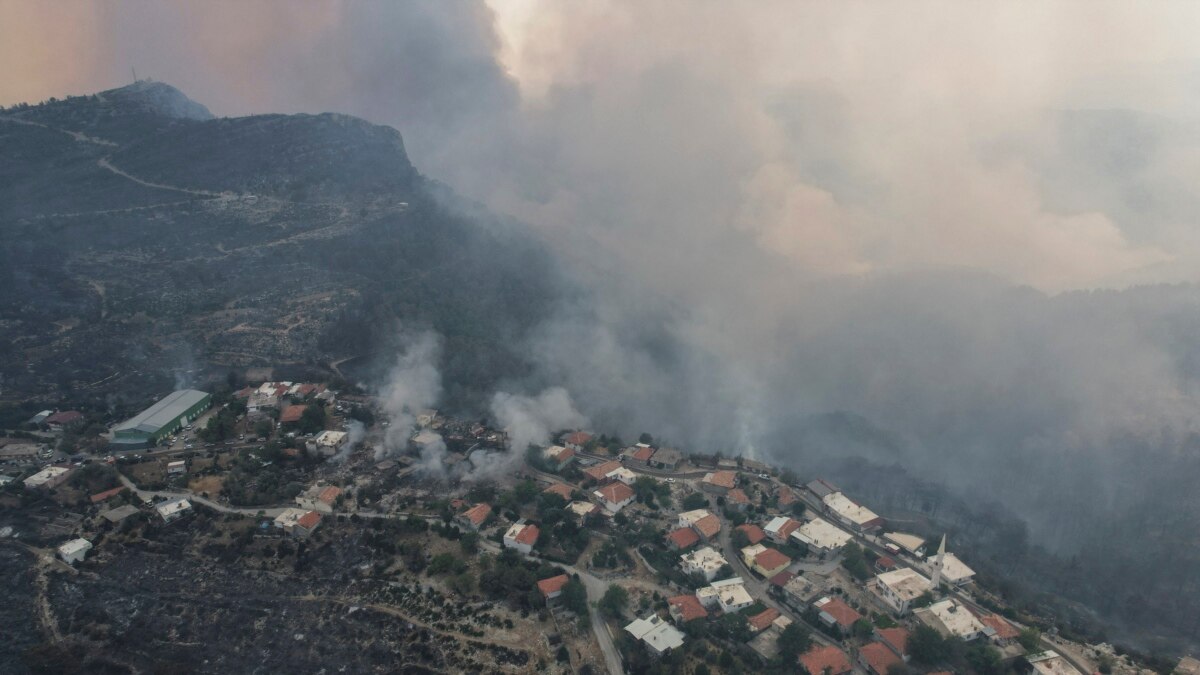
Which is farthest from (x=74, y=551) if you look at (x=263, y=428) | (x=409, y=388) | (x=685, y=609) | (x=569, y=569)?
(x=685, y=609)

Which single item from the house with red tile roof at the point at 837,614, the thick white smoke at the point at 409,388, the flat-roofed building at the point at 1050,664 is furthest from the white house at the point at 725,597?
the thick white smoke at the point at 409,388

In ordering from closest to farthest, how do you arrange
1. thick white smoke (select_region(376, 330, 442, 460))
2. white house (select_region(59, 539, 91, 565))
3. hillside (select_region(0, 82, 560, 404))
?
white house (select_region(59, 539, 91, 565)) → thick white smoke (select_region(376, 330, 442, 460)) → hillside (select_region(0, 82, 560, 404))

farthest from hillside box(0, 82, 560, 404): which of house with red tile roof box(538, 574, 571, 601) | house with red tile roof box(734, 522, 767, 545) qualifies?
house with red tile roof box(734, 522, 767, 545)

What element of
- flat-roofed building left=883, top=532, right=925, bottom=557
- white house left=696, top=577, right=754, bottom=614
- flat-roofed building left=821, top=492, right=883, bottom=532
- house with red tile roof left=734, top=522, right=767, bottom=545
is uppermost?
flat-roofed building left=821, top=492, right=883, bottom=532

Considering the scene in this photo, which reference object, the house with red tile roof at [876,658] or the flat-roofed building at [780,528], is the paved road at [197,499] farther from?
the house with red tile roof at [876,658]

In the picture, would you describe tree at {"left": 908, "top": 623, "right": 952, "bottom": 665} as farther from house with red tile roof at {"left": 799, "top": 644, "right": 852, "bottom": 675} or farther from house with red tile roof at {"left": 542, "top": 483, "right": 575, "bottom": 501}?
house with red tile roof at {"left": 542, "top": 483, "right": 575, "bottom": 501}
